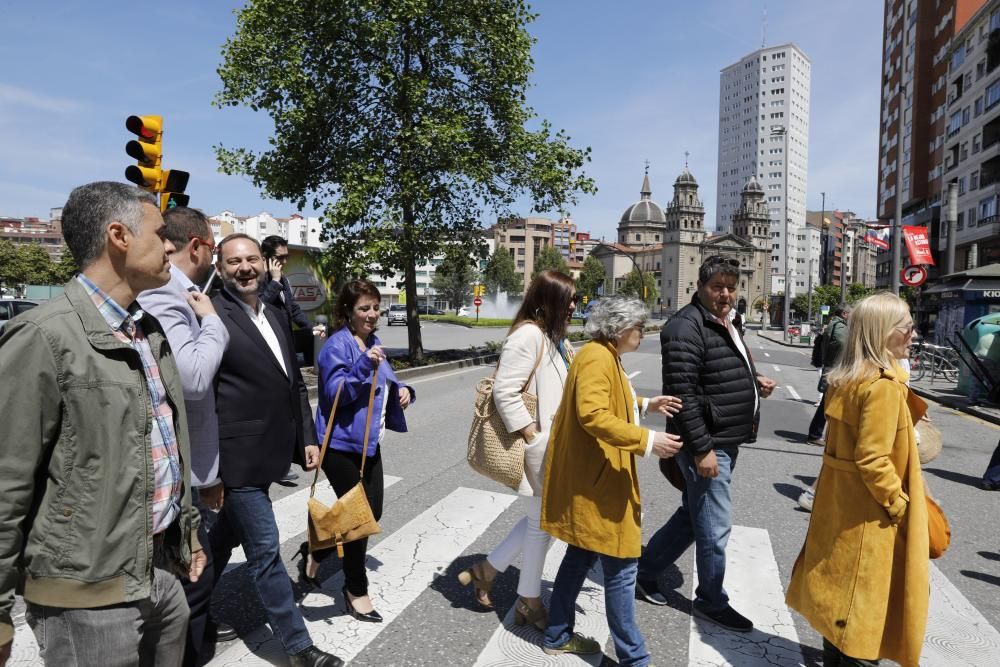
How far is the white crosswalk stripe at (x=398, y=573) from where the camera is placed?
318 cm

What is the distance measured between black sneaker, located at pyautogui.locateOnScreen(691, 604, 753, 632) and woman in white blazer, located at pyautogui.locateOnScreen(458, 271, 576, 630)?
906 millimetres

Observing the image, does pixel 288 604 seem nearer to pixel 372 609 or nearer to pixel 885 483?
pixel 372 609

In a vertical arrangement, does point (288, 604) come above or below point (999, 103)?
below

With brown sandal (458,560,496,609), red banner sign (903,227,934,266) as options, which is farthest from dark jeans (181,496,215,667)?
red banner sign (903,227,934,266)

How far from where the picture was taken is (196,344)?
2.34 m

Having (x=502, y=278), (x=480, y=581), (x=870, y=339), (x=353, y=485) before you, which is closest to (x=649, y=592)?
(x=480, y=581)

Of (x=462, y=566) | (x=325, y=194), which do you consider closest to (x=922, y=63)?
(x=325, y=194)

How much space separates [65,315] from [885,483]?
2.79 meters

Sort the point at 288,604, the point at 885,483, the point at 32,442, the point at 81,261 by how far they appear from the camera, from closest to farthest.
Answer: the point at 32,442, the point at 81,261, the point at 885,483, the point at 288,604

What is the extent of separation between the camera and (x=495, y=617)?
3.54 meters

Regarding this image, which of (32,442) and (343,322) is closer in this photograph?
(32,442)

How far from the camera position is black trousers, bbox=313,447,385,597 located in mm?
3373

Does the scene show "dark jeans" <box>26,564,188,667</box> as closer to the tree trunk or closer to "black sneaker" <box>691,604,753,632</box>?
"black sneaker" <box>691,604,753,632</box>

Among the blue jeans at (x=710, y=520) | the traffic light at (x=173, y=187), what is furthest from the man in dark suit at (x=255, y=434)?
the traffic light at (x=173, y=187)
